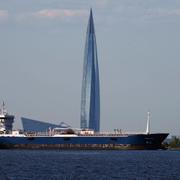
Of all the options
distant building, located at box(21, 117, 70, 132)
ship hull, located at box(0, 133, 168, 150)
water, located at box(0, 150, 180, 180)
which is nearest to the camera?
water, located at box(0, 150, 180, 180)

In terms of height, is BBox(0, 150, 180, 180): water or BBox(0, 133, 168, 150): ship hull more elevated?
BBox(0, 133, 168, 150): ship hull

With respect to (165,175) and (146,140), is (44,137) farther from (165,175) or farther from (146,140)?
(165,175)

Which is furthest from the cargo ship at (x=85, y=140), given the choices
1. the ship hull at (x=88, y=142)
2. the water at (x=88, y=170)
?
the water at (x=88, y=170)

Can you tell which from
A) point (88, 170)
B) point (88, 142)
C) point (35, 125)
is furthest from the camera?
point (35, 125)

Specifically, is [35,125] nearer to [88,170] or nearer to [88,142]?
[88,142]

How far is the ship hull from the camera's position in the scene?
153625 millimetres

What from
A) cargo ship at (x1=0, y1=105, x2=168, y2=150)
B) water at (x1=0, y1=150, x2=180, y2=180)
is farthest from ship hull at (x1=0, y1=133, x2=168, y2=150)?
water at (x1=0, y1=150, x2=180, y2=180)

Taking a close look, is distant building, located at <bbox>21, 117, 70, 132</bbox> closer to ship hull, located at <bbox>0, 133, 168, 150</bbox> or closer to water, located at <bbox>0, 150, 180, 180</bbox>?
ship hull, located at <bbox>0, 133, 168, 150</bbox>

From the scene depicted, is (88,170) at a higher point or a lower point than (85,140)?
lower

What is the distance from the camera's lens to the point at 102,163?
356 ft

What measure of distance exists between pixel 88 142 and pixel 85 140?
2.20ft

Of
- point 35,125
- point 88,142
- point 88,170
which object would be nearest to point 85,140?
point 88,142

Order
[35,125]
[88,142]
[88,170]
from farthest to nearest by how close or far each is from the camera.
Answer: [35,125] → [88,142] → [88,170]

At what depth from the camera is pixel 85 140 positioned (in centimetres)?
15600
